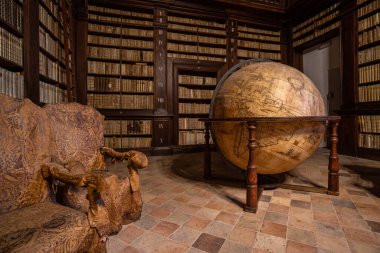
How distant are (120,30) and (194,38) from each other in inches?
68.9

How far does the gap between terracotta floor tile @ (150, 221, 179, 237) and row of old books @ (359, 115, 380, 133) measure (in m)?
4.42

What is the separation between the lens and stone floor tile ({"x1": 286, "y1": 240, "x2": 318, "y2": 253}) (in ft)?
4.15

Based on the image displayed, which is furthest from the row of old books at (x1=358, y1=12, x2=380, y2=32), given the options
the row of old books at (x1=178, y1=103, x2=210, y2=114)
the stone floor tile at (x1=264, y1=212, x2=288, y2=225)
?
the stone floor tile at (x1=264, y1=212, x2=288, y2=225)

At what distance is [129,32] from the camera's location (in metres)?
4.71

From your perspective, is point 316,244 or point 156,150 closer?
point 316,244

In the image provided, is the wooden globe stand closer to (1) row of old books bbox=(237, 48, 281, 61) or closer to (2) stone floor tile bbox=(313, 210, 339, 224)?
(2) stone floor tile bbox=(313, 210, 339, 224)

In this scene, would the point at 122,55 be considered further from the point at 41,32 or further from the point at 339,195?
the point at 339,195

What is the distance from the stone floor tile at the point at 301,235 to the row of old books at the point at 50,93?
3.21m

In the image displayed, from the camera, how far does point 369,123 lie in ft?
13.3

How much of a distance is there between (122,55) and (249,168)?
13.1ft

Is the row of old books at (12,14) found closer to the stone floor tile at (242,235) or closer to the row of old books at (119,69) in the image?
the row of old books at (119,69)

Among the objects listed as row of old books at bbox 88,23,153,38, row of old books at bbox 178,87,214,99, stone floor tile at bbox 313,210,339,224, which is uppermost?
row of old books at bbox 88,23,153,38

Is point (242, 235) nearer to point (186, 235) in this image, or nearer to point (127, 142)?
point (186, 235)

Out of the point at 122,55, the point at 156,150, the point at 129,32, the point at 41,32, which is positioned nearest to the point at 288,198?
the point at 156,150
